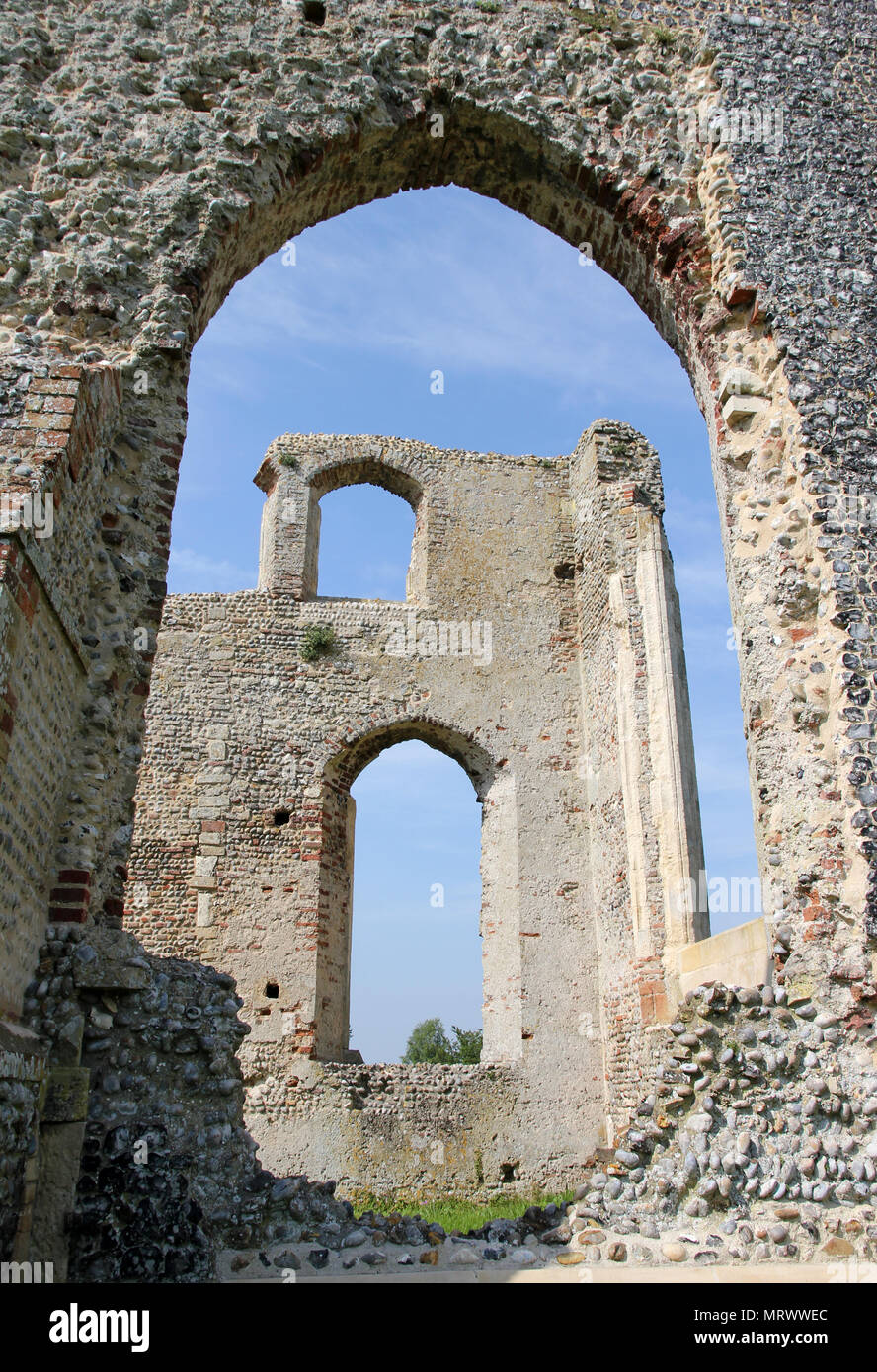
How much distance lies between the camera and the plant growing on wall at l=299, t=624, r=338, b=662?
37.9 feet

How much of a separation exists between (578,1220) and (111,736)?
299cm

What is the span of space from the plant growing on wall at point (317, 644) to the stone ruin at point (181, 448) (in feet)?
19.6

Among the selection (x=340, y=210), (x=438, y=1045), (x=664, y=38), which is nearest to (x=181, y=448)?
(x=340, y=210)

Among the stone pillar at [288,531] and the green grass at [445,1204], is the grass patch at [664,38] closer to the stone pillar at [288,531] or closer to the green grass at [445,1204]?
the stone pillar at [288,531]

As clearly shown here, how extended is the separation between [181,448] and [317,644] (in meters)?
6.59

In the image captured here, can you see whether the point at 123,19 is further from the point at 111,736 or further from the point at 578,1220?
the point at 578,1220

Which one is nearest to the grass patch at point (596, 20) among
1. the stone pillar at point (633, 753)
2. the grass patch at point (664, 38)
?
the grass patch at point (664, 38)

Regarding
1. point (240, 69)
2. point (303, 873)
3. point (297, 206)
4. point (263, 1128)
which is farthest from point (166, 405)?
point (263, 1128)

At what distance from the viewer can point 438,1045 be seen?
32.3 metres

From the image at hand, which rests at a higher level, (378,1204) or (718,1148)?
(718,1148)

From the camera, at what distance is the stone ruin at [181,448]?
391 centimetres

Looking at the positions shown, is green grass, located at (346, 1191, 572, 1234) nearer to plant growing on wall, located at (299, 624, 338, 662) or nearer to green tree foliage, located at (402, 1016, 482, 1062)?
plant growing on wall, located at (299, 624, 338, 662)

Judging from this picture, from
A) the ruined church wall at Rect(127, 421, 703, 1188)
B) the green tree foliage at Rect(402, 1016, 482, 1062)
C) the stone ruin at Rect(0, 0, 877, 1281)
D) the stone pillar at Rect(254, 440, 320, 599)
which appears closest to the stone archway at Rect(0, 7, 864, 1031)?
the stone ruin at Rect(0, 0, 877, 1281)

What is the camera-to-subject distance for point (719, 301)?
5480 millimetres
